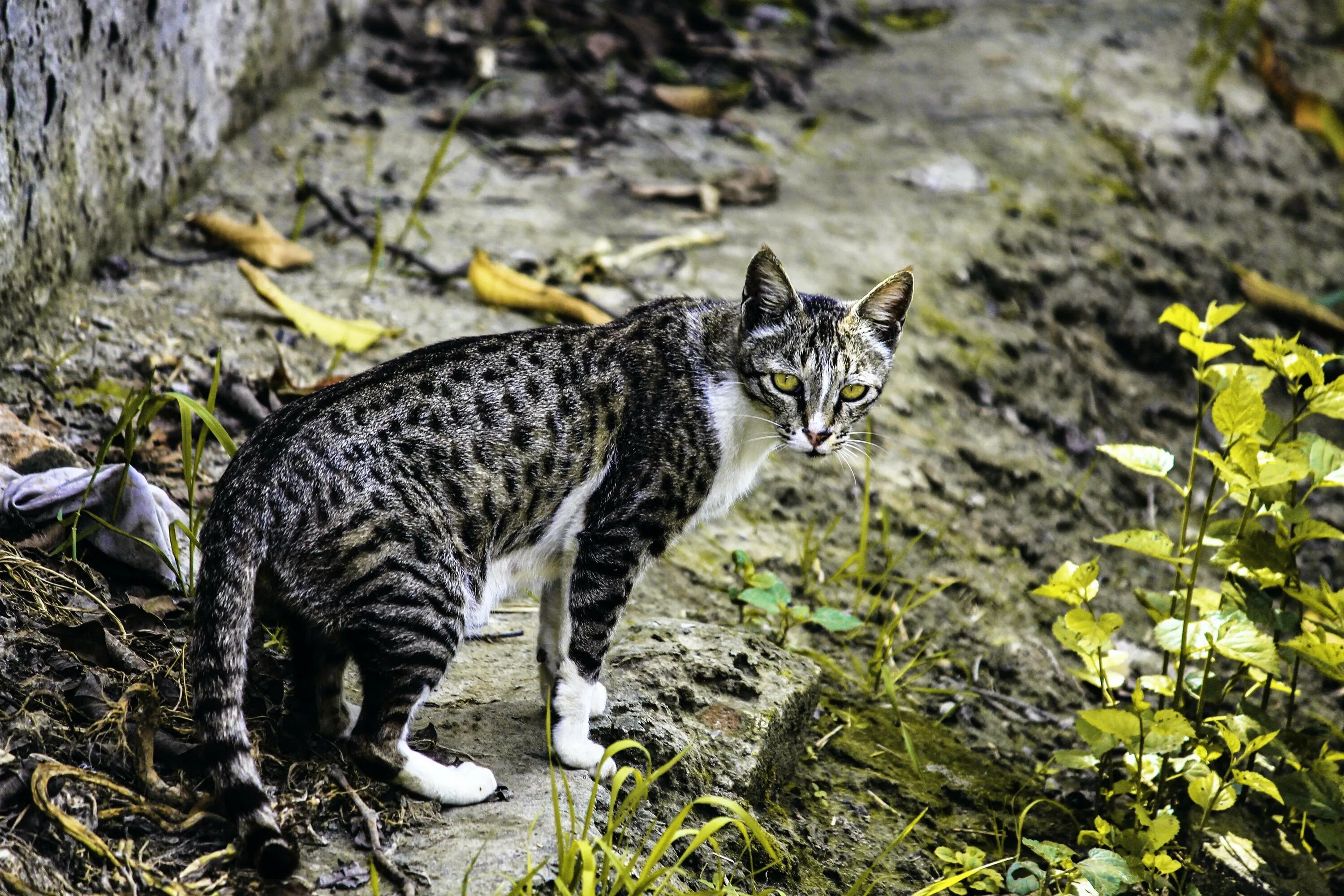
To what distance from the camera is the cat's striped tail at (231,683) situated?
261 cm

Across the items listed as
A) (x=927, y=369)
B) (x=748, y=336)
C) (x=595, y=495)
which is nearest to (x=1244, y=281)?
(x=927, y=369)

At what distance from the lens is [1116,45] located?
9.20 metres

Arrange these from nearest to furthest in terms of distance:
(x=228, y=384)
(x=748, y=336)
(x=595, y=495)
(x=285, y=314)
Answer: (x=595, y=495), (x=748, y=336), (x=228, y=384), (x=285, y=314)

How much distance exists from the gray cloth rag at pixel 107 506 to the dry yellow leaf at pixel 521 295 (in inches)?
88.9

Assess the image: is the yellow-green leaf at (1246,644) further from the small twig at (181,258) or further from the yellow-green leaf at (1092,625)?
the small twig at (181,258)

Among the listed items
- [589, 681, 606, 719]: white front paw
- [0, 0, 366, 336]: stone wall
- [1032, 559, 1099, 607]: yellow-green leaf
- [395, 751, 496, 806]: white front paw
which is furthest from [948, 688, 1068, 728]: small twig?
[0, 0, 366, 336]: stone wall

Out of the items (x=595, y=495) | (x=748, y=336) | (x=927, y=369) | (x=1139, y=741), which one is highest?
(x=748, y=336)

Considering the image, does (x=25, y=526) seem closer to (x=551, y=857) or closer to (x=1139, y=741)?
(x=551, y=857)

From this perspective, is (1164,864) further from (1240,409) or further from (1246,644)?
(1240,409)

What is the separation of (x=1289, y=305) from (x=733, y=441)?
4944mm

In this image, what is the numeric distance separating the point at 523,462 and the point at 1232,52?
775 centimetres

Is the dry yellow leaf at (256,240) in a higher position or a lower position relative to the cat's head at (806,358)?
lower

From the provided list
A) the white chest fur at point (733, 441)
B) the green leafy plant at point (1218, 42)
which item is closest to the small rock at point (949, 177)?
the green leafy plant at point (1218, 42)

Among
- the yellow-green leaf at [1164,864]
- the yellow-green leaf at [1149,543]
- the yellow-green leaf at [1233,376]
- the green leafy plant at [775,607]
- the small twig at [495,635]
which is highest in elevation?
the yellow-green leaf at [1233,376]
